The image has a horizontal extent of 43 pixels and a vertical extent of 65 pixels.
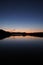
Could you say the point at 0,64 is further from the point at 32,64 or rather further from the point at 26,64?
the point at 32,64

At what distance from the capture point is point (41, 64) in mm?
7852

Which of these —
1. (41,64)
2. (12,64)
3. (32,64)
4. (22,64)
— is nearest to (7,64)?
(12,64)

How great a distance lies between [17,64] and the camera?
799 cm

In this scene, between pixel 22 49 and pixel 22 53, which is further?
pixel 22 49

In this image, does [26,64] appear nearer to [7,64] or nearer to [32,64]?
[32,64]

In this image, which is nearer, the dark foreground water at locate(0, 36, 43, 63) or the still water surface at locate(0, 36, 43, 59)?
the dark foreground water at locate(0, 36, 43, 63)

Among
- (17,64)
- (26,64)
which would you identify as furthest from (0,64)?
(26,64)

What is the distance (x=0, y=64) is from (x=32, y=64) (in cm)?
279

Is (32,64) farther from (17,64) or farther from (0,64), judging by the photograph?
(0,64)

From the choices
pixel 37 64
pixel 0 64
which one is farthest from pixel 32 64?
pixel 0 64

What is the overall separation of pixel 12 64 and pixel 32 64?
176 cm

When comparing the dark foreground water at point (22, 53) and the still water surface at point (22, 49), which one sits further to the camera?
the still water surface at point (22, 49)

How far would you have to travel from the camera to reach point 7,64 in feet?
26.0

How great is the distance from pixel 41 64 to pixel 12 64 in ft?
8.29
